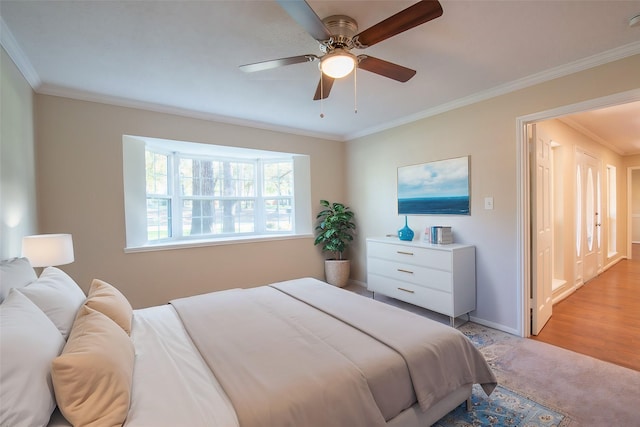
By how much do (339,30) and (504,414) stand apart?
99.2 inches

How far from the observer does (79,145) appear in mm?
2865

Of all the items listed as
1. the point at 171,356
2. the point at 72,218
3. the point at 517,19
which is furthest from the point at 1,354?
the point at 517,19

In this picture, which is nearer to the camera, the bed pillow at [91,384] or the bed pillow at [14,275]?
the bed pillow at [91,384]

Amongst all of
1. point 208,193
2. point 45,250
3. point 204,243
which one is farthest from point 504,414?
point 208,193

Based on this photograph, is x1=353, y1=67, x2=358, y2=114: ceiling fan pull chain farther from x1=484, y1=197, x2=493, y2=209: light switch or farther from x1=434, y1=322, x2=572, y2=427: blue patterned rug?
x1=434, y1=322, x2=572, y2=427: blue patterned rug

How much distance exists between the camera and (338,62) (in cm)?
169

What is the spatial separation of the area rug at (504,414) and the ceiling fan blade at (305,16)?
91.1 inches

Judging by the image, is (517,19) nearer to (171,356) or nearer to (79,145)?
(171,356)

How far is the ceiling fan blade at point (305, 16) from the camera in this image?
4.28ft

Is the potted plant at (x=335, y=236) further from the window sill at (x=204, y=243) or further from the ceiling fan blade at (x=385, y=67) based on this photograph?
the ceiling fan blade at (x=385, y=67)

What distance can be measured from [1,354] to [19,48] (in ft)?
7.34

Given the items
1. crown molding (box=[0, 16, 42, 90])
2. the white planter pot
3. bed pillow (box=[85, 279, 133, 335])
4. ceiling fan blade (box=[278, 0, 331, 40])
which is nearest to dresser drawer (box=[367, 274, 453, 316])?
the white planter pot

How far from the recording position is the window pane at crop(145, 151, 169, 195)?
3.58 m

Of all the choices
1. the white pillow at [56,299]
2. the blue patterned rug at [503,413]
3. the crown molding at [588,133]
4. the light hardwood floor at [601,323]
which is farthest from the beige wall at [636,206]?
the white pillow at [56,299]
